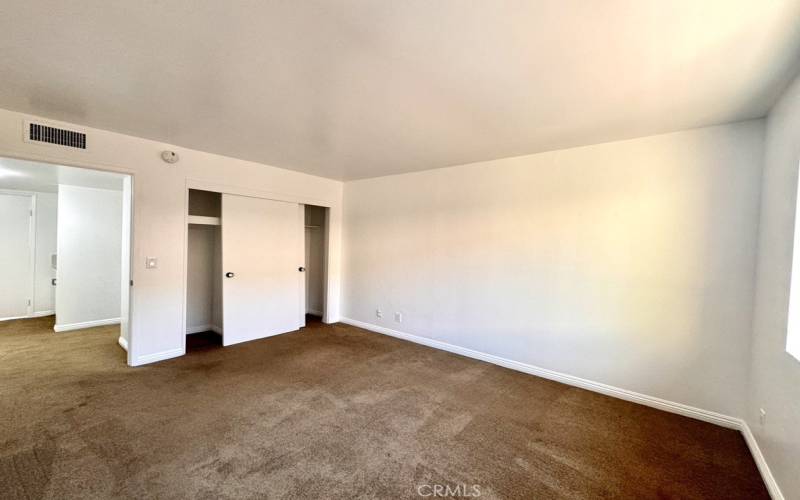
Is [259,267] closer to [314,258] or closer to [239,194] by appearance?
[239,194]

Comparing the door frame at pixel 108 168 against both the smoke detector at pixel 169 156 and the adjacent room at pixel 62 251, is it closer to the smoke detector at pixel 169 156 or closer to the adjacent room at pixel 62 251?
the smoke detector at pixel 169 156

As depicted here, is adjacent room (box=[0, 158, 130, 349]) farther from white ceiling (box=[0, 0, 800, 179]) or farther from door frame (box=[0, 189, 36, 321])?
white ceiling (box=[0, 0, 800, 179])

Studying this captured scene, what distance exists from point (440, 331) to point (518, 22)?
3692 mm

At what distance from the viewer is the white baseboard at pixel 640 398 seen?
2086 mm

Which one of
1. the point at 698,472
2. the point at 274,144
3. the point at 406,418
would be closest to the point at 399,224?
the point at 274,144

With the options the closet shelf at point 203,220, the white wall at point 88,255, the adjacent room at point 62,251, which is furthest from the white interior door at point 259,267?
the white wall at point 88,255

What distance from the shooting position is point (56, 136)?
2.99 metres

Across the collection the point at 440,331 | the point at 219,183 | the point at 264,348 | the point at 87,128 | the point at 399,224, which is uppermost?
the point at 87,128

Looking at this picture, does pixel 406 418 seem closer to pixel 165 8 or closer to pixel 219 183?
pixel 165 8

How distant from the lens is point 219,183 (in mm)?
4164

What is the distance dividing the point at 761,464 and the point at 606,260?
173 cm

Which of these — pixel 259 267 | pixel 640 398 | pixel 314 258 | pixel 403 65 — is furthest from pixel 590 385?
pixel 314 258

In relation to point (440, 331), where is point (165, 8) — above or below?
above

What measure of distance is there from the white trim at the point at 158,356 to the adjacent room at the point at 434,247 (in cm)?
3
